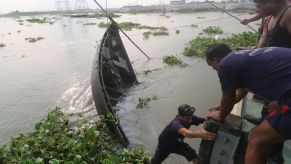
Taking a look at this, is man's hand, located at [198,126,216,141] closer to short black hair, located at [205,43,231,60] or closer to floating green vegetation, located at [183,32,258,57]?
short black hair, located at [205,43,231,60]

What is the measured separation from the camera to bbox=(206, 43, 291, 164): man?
2797 mm

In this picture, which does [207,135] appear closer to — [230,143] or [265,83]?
[230,143]

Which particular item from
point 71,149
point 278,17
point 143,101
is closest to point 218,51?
point 278,17

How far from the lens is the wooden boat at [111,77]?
6891 millimetres

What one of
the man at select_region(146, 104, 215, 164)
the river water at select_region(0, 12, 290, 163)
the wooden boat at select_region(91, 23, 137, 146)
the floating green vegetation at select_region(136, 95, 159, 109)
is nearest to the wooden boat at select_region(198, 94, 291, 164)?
the man at select_region(146, 104, 215, 164)

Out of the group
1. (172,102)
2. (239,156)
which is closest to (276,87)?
(239,156)

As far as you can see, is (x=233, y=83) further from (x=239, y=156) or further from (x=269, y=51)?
(x=239, y=156)

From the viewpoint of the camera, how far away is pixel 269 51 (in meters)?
2.99

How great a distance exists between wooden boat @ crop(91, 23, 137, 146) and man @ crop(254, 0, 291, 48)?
158 inches

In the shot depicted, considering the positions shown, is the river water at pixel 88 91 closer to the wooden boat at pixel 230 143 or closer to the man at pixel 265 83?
the wooden boat at pixel 230 143

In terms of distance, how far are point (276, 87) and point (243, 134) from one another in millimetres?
765

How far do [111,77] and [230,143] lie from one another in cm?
770

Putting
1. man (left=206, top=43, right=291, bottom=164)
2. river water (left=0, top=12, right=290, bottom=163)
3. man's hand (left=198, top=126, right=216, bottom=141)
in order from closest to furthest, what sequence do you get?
man (left=206, top=43, right=291, bottom=164)
man's hand (left=198, top=126, right=216, bottom=141)
river water (left=0, top=12, right=290, bottom=163)

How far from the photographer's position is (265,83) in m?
2.95
